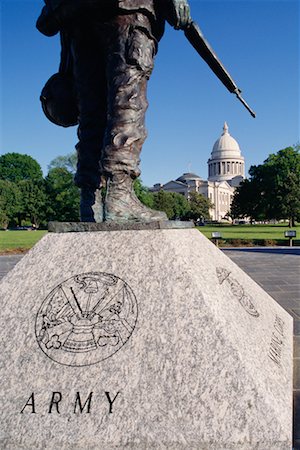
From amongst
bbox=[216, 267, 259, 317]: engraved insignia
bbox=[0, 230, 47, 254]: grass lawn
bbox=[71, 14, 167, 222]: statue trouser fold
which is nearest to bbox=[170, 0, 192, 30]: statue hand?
bbox=[71, 14, 167, 222]: statue trouser fold

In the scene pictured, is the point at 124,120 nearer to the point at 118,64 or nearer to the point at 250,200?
the point at 118,64

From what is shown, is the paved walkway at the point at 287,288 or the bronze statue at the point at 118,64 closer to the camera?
the paved walkway at the point at 287,288

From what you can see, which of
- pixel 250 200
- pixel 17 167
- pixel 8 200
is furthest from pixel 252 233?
pixel 17 167

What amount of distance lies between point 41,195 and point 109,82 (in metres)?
49.0

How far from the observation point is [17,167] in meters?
64.4

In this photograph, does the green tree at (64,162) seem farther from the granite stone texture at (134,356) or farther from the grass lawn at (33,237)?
the granite stone texture at (134,356)

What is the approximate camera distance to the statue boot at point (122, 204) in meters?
2.57

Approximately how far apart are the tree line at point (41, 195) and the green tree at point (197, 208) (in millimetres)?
4215

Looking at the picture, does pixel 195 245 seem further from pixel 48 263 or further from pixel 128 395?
pixel 128 395

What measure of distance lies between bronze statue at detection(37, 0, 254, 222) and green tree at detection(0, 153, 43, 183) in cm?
6262

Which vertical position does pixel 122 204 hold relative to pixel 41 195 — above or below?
below

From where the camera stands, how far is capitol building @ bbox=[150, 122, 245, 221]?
331ft

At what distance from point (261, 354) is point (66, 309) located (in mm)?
1038

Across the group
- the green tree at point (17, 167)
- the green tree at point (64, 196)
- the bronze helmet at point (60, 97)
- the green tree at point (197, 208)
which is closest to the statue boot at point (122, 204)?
the bronze helmet at point (60, 97)
